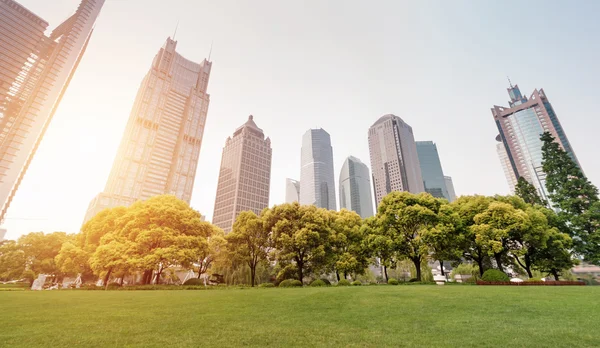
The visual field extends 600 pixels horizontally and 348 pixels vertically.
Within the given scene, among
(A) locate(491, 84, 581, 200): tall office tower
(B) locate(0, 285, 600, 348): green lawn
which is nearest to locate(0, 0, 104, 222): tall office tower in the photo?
(B) locate(0, 285, 600, 348): green lawn

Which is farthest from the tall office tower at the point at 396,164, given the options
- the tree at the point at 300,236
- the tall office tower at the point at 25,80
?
the tall office tower at the point at 25,80

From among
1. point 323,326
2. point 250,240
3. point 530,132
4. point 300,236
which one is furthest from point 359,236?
point 530,132

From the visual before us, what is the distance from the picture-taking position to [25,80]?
267ft

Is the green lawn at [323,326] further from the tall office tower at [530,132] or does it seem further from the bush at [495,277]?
the tall office tower at [530,132]

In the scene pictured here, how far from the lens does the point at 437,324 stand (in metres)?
7.96

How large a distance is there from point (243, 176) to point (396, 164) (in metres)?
115

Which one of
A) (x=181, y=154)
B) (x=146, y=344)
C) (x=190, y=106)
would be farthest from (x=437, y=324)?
(x=190, y=106)

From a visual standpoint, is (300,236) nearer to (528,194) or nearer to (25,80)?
(528,194)

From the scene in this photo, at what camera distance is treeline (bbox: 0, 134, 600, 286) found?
2917 cm

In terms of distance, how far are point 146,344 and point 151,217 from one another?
96.6 ft

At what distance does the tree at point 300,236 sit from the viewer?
1313 inches

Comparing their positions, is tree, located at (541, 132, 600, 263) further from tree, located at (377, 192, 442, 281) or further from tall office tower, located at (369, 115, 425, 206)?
tall office tower, located at (369, 115, 425, 206)

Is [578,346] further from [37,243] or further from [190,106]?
[190,106]

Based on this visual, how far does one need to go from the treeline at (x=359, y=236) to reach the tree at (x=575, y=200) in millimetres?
126
